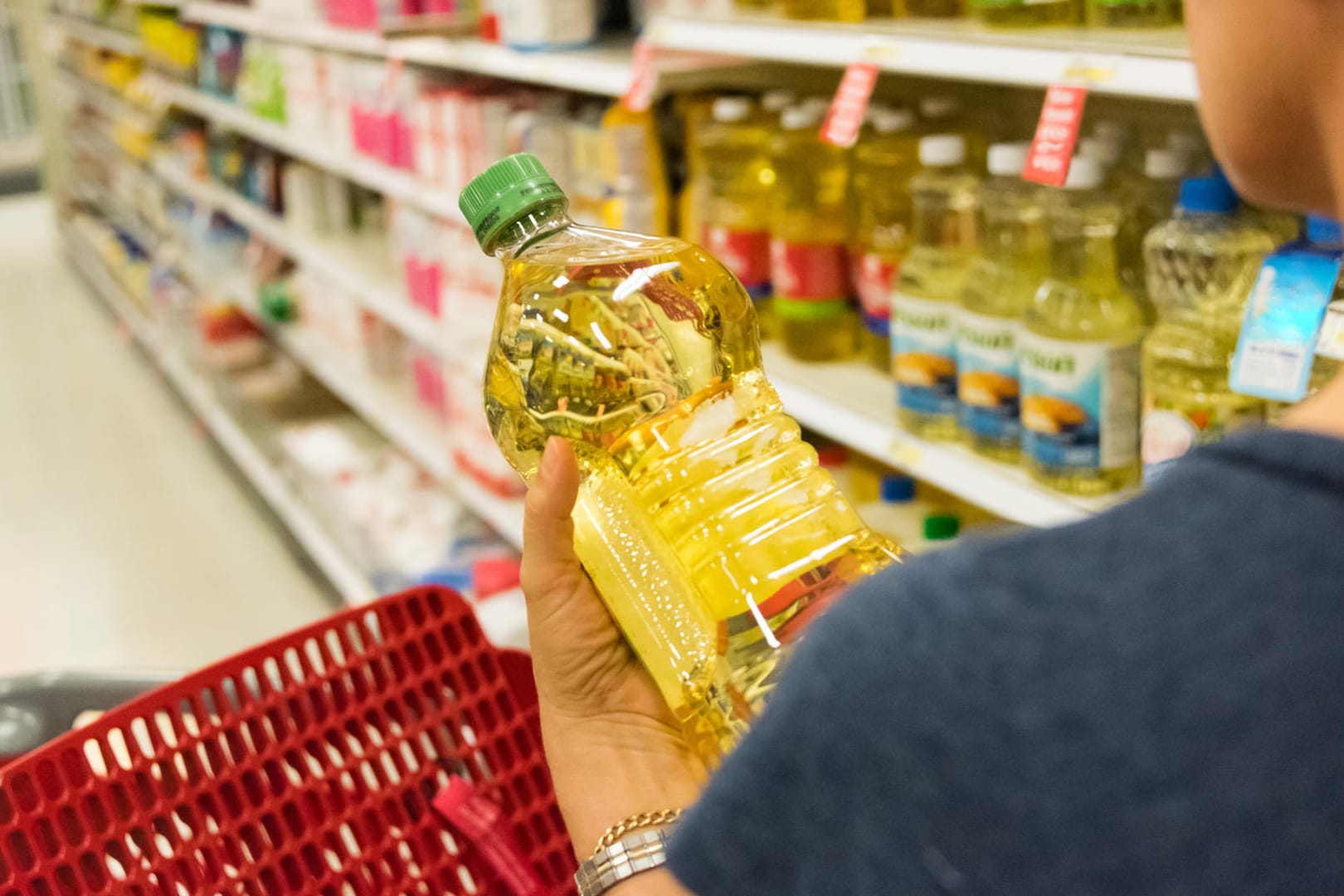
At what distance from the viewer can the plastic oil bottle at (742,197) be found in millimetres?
2045

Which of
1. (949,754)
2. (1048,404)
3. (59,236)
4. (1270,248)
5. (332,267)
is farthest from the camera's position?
(59,236)

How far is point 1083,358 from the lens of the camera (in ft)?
4.65

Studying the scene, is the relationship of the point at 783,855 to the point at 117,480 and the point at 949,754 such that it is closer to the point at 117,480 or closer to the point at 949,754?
the point at 949,754

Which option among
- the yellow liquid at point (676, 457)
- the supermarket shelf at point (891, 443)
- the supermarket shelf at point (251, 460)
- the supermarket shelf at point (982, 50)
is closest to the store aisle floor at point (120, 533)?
the supermarket shelf at point (251, 460)

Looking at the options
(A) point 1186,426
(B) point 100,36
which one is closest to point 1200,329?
(A) point 1186,426

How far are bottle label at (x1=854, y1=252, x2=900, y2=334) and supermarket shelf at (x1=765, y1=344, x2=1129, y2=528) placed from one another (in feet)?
0.34

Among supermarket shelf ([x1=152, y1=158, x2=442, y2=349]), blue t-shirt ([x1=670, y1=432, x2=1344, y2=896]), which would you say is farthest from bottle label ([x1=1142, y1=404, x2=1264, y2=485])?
supermarket shelf ([x1=152, y1=158, x2=442, y2=349])

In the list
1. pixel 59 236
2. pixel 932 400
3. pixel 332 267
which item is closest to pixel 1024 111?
pixel 932 400

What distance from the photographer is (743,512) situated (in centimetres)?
→ 93

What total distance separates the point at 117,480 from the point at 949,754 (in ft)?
15.7

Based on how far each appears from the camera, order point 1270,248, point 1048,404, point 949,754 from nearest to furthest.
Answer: point 949,754 < point 1270,248 < point 1048,404

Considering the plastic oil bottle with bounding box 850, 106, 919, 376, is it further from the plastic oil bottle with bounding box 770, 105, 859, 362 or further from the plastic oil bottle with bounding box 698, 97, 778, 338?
the plastic oil bottle with bounding box 698, 97, 778, 338

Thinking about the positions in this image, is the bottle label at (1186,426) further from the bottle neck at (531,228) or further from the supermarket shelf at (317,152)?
the supermarket shelf at (317,152)

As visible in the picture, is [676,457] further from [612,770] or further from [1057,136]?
[1057,136]
